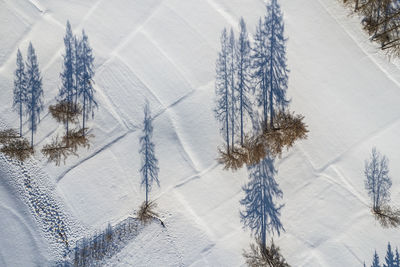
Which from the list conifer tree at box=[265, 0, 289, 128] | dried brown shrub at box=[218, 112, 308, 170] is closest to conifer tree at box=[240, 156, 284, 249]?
dried brown shrub at box=[218, 112, 308, 170]

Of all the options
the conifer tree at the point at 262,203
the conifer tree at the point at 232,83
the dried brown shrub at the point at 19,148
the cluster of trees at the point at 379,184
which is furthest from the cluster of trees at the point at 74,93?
the cluster of trees at the point at 379,184

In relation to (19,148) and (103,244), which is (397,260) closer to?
(103,244)

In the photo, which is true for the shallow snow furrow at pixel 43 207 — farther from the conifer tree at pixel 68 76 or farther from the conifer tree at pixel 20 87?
the conifer tree at pixel 68 76

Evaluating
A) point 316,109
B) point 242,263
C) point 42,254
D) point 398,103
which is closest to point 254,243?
point 242,263

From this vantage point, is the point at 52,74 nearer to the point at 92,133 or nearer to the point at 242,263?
the point at 92,133

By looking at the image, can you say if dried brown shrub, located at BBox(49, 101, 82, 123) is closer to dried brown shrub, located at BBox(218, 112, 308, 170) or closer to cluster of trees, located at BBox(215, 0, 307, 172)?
cluster of trees, located at BBox(215, 0, 307, 172)
